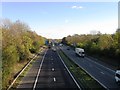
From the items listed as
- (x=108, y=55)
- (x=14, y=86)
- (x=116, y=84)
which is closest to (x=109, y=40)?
(x=108, y=55)

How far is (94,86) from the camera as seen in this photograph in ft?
87.2

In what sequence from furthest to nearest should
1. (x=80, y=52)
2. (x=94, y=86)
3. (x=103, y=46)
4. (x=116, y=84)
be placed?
(x=80, y=52) → (x=103, y=46) → (x=116, y=84) → (x=94, y=86)

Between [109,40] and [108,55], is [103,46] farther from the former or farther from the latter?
[108,55]

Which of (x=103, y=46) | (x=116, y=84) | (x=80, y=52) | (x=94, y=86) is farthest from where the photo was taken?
(x=80, y=52)

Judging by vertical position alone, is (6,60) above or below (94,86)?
above

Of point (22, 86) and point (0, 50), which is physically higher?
point (0, 50)

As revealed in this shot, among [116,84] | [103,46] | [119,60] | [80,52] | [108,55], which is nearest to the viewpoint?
[116,84]

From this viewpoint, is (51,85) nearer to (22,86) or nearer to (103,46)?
(22,86)

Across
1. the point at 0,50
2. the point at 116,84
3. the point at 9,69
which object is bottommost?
the point at 116,84

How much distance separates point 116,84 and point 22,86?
940cm

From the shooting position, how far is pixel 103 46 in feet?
208

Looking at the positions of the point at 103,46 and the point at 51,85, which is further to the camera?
the point at 103,46

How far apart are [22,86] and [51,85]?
111 inches

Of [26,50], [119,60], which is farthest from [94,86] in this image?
[26,50]
